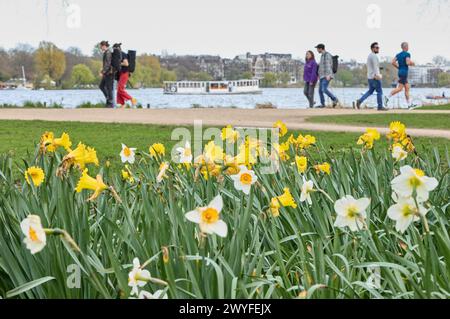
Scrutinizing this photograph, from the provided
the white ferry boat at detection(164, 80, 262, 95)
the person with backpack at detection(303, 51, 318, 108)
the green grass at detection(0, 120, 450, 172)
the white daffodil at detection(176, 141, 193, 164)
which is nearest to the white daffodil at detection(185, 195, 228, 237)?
the white daffodil at detection(176, 141, 193, 164)

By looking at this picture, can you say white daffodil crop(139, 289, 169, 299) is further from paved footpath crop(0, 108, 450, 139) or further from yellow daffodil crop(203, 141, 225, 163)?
paved footpath crop(0, 108, 450, 139)

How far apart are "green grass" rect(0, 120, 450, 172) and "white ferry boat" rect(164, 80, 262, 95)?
17170 millimetres

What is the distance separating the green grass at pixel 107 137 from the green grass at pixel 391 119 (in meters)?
2.13

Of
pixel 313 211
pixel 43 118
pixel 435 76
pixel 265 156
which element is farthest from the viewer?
pixel 435 76

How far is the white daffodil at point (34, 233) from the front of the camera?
1.81m

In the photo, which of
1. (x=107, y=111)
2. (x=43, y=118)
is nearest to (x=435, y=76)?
(x=107, y=111)

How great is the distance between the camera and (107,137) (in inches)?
378

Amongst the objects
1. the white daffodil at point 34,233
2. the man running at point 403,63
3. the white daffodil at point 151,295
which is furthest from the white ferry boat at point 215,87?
the white daffodil at point 34,233

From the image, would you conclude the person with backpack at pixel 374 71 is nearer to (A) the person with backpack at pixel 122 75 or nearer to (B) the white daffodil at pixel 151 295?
(A) the person with backpack at pixel 122 75

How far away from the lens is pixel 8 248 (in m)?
2.48

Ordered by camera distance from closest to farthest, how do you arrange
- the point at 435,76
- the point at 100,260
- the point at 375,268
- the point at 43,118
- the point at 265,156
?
the point at 375,268
the point at 100,260
the point at 265,156
the point at 43,118
the point at 435,76

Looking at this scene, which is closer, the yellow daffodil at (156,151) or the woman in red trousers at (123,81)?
the yellow daffodil at (156,151)
